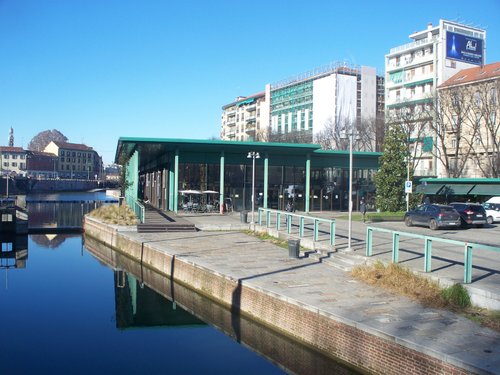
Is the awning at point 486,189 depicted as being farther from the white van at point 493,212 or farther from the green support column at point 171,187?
the green support column at point 171,187

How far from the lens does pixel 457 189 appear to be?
43125mm

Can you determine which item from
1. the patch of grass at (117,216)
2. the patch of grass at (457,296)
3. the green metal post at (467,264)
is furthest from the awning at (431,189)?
the patch of grass at (457,296)

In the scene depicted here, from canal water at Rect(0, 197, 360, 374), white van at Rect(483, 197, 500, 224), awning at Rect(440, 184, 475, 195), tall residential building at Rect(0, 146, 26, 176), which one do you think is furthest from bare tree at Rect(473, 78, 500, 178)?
tall residential building at Rect(0, 146, 26, 176)

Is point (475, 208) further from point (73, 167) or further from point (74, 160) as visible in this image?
point (74, 160)

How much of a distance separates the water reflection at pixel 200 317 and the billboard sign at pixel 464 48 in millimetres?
61015

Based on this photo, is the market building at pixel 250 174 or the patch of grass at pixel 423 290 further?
the market building at pixel 250 174

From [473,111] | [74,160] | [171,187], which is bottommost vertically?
[171,187]

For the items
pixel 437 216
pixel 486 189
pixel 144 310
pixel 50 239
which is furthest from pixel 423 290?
pixel 486 189

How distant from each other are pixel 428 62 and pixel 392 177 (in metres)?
37.5

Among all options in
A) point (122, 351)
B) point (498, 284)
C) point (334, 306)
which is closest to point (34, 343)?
point (122, 351)

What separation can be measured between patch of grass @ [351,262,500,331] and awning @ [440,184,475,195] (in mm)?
30799

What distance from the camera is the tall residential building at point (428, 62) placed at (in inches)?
2724

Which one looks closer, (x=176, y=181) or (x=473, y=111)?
(x=176, y=181)

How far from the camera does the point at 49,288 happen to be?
20234 millimetres
